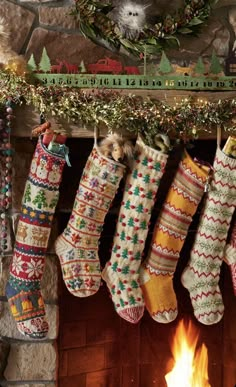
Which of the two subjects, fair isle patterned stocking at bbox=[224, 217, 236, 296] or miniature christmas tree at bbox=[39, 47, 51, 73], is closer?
miniature christmas tree at bbox=[39, 47, 51, 73]

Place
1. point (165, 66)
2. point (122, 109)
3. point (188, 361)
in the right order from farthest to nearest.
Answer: point (188, 361)
point (165, 66)
point (122, 109)

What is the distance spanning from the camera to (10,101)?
6.64ft

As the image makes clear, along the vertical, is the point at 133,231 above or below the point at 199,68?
below

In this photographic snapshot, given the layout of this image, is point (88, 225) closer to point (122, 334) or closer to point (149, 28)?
point (122, 334)

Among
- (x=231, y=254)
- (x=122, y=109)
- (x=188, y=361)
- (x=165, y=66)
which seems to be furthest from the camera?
(x=188, y=361)

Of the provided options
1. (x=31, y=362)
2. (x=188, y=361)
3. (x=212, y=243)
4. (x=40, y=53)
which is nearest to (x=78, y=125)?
(x=40, y=53)

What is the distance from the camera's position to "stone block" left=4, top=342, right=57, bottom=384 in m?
2.22

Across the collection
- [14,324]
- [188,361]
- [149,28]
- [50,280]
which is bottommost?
[188,361]

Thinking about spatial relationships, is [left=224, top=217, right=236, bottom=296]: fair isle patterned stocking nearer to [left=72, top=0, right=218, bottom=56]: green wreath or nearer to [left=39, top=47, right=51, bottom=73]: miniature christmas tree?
[left=72, top=0, right=218, bottom=56]: green wreath

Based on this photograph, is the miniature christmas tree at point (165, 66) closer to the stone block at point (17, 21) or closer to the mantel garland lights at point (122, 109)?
the mantel garland lights at point (122, 109)

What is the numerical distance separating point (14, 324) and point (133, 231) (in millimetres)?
572

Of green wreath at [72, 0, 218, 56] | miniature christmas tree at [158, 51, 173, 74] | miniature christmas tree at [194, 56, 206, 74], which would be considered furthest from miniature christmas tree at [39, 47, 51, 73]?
miniature christmas tree at [194, 56, 206, 74]

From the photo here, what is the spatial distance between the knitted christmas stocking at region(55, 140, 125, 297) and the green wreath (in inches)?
16.2

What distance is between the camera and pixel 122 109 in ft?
6.68
